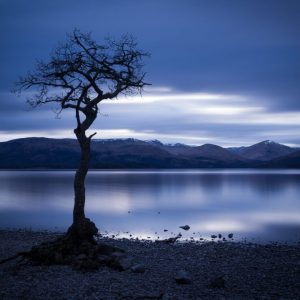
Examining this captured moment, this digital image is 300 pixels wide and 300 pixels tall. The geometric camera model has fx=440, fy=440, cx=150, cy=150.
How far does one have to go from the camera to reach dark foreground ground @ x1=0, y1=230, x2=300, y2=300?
12586mm

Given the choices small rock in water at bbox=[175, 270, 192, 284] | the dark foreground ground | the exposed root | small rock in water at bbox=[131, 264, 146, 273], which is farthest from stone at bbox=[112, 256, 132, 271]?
small rock in water at bbox=[175, 270, 192, 284]

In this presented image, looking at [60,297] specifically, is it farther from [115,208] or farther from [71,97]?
[115,208]

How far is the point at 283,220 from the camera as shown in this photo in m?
42.2

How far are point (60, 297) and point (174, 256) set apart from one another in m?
7.75

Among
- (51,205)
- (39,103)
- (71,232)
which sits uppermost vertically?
(39,103)

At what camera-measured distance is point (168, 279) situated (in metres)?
14.4

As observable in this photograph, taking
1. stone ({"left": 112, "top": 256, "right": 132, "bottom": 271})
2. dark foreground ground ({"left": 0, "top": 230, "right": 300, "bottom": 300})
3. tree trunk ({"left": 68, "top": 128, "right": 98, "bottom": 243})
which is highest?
tree trunk ({"left": 68, "top": 128, "right": 98, "bottom": 243})

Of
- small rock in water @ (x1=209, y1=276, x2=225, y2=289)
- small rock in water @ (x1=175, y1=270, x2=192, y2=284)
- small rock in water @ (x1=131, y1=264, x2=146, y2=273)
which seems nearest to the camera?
small rock in water @ (x1=209, y1=276, x2=225, y2=289)

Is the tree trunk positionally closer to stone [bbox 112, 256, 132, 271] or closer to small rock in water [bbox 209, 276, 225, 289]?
stone [bbox 112, 256, 132, 271]

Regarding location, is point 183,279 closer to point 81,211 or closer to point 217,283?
point 217,283

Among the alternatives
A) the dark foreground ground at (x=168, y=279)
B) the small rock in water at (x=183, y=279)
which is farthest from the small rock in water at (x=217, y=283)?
the small rock in water at (x=183, y=279)

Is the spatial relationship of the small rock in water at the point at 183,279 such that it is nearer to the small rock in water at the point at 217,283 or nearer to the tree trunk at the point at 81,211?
the small rock in water at the point at 217,283

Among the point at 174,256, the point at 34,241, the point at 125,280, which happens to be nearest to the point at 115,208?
the point at 34,241

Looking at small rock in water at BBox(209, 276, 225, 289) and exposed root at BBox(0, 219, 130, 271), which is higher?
exposed root at BBox(0, 219, 130, 271)
